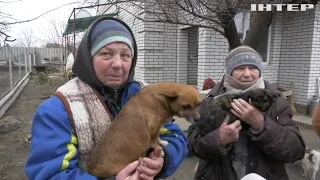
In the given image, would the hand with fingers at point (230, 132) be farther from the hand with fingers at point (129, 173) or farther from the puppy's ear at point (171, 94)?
the hand with fingers at point (129, 173)

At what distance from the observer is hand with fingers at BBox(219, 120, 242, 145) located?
1915 millimetres

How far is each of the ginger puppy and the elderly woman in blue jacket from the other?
0.05 meters

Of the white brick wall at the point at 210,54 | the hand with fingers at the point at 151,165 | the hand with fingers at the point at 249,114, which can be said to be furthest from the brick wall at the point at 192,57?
the hand with fingers at the point at 151,165

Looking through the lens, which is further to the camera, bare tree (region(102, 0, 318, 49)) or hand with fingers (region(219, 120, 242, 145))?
bare tree (region(102, 0, 318, 49))

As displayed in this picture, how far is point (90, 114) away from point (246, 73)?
51.7 inches

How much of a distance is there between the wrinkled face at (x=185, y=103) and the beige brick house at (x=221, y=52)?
613 centimetres

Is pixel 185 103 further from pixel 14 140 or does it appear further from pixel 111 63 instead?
pixel 14 140

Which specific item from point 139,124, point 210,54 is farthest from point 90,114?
point 210,54

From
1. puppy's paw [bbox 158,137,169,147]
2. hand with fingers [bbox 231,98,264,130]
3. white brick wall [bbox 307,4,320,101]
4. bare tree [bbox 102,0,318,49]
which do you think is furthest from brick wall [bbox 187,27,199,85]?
puppy's paw [bbox 158,137,169,147]

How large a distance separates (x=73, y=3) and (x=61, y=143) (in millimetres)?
3693

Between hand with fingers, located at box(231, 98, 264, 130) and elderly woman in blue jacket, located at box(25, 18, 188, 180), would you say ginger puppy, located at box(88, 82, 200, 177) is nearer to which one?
elderly woman in blue jacket, located at box(25, 18, 188, 180)

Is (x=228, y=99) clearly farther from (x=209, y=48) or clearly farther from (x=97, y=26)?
(x=209, y=48)

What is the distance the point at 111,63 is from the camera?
1.46m

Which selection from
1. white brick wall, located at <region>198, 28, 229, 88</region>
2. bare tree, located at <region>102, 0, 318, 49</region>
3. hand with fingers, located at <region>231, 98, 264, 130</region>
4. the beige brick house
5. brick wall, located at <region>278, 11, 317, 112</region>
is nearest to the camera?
hand with fingers, located at <region>231, 98, 264, 130</region>
